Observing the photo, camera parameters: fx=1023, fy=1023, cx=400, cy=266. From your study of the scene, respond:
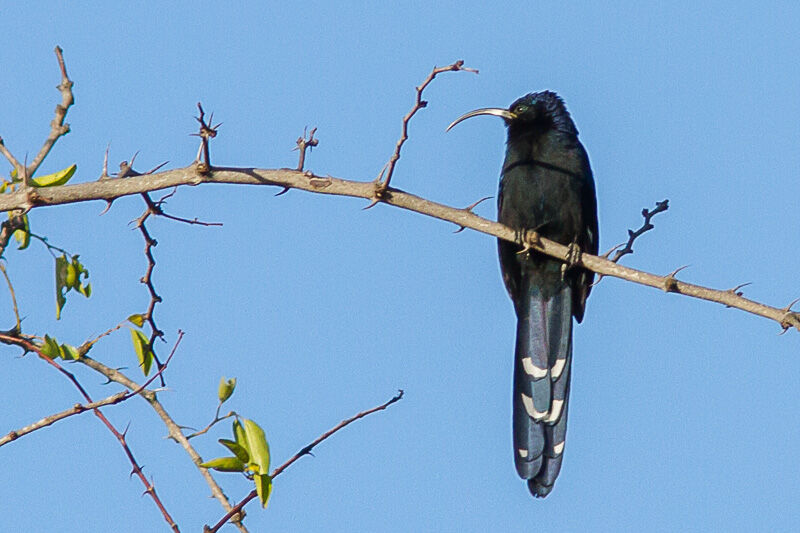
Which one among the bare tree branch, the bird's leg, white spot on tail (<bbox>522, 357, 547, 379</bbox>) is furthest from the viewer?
white spot on tail (<bbox>522, 357, 547, 379</bbox>)

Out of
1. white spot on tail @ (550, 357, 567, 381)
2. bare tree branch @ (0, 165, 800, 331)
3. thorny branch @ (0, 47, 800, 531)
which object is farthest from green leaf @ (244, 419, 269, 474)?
white spot on tail @ (550, 357, 567, 381)

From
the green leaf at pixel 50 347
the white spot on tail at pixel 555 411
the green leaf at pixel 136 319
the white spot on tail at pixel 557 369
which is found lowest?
the green leaf at pixel 50 347

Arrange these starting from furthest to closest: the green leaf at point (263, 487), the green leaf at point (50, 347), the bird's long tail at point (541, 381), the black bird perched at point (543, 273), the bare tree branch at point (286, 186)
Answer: the black bird perched at point (543, 273), the bird's long tail at point (541, 381), the bare tree branch at point (286, 186), the green leaf at point (50, 347), the green leaf at point (263, 487)

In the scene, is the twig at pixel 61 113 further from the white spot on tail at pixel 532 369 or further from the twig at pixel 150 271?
the white spot on tail at pixel 532 369

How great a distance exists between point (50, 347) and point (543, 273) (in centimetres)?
335

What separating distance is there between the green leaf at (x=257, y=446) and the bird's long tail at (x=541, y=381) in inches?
117

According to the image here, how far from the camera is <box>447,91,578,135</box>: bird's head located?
241 inches

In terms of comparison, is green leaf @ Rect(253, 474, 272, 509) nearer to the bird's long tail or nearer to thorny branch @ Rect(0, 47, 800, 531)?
thorny branch @ Rect(0, 47, 800, 531)

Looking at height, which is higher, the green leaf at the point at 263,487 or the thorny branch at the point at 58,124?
the thorny branch at the point at 58,124

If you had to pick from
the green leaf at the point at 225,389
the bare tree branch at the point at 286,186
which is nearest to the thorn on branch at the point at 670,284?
the bare tree branch at the point at 286,186

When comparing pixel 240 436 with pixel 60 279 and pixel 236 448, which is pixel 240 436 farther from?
pixel 60 279

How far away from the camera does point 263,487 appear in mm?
2670

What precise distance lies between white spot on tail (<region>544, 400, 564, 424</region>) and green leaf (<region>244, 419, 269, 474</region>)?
3.18 metres

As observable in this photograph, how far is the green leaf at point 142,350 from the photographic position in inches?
134
